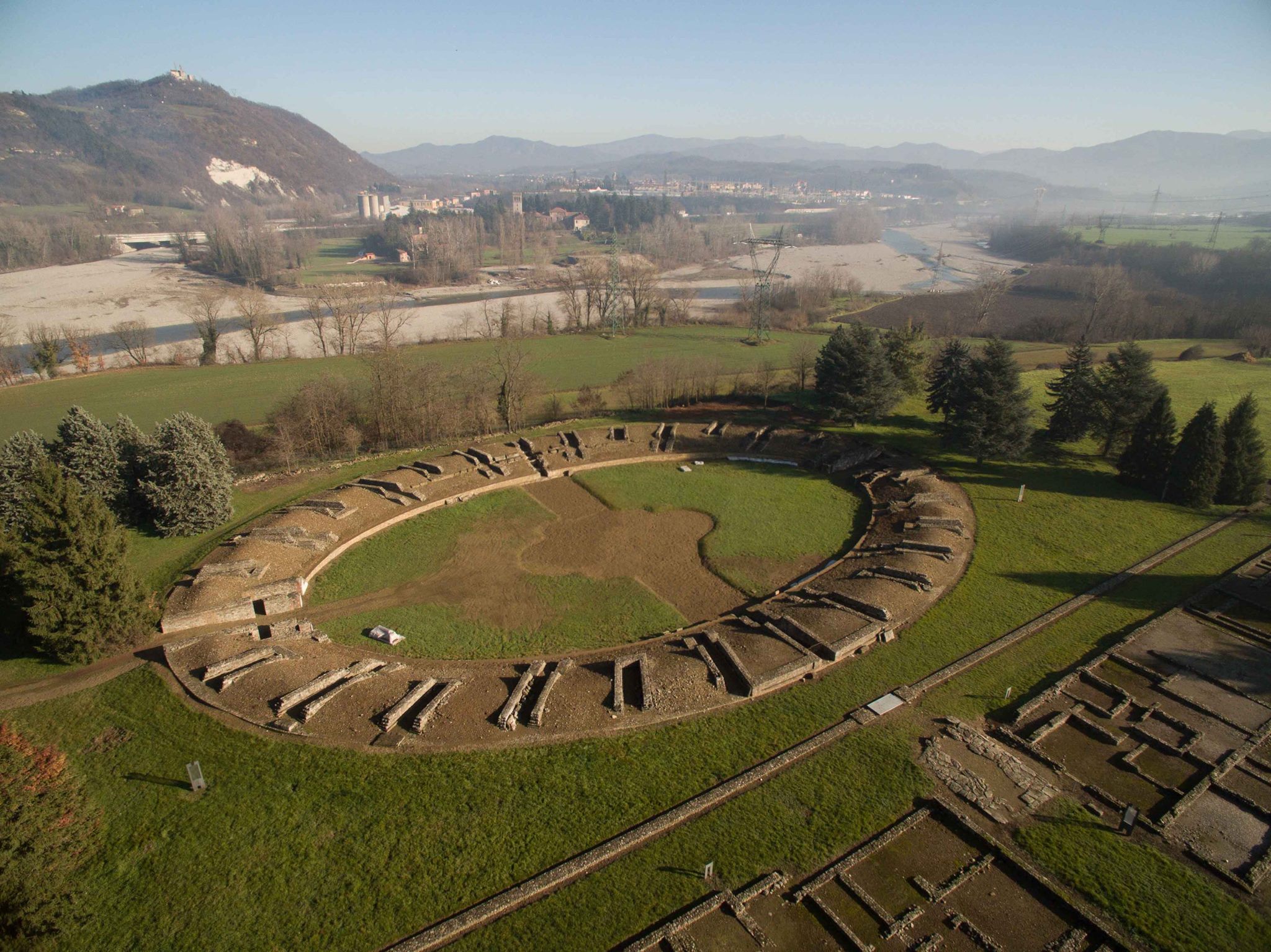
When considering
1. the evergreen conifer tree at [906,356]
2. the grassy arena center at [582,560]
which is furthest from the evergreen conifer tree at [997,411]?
the evergreen conifer tree at [906,356]

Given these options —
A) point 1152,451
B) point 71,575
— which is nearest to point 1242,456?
point 1152,451

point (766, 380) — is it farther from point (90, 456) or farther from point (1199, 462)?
point (90, 456)

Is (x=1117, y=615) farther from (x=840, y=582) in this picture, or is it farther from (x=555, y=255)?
(x=555, y=255)

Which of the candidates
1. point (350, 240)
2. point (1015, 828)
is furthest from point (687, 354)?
point (350, 240)

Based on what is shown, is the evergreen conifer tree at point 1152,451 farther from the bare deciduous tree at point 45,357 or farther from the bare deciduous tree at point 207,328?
the bare deciduous tree at point 45,357

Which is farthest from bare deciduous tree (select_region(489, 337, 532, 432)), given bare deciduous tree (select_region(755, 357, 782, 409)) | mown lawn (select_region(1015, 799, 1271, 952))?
mown lawn (select_region(1015, 799, 1271, 952))

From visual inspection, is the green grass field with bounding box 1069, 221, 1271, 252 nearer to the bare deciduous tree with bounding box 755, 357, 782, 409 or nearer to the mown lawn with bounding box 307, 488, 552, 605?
the bare deciduous tree with bounding box 755, 357, 782, 409
